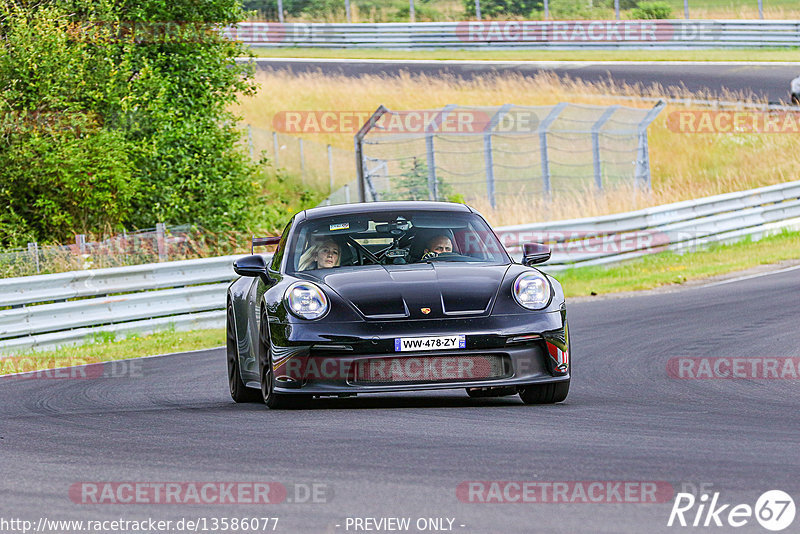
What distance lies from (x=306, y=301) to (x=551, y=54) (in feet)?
117

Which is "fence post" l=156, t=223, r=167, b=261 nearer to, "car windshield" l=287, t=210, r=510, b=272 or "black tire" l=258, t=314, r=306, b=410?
"car windshield" l=287, t=210, r=510, b=272

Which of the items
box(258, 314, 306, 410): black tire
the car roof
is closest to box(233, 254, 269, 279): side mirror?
box(258, 314, 306, 410): black tire

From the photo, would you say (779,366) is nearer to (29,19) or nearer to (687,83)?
(29,19)

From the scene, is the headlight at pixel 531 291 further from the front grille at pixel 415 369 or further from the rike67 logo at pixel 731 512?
the rike67 logo at pixel 731 512

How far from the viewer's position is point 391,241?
9398mm

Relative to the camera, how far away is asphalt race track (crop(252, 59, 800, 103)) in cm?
3522

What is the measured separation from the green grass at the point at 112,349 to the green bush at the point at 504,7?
98.4 feet

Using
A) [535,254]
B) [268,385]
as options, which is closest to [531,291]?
[535,254]

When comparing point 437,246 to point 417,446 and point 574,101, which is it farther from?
point 574,101

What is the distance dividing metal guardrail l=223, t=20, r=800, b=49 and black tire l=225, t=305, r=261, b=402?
30.7m

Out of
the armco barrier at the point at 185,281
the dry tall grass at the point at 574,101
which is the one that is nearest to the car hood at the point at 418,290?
the armco barrier at the point at 185,281

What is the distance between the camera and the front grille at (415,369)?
809cm

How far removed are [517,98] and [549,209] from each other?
1134cm

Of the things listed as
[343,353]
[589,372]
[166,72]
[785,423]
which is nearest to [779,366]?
[589,372]
